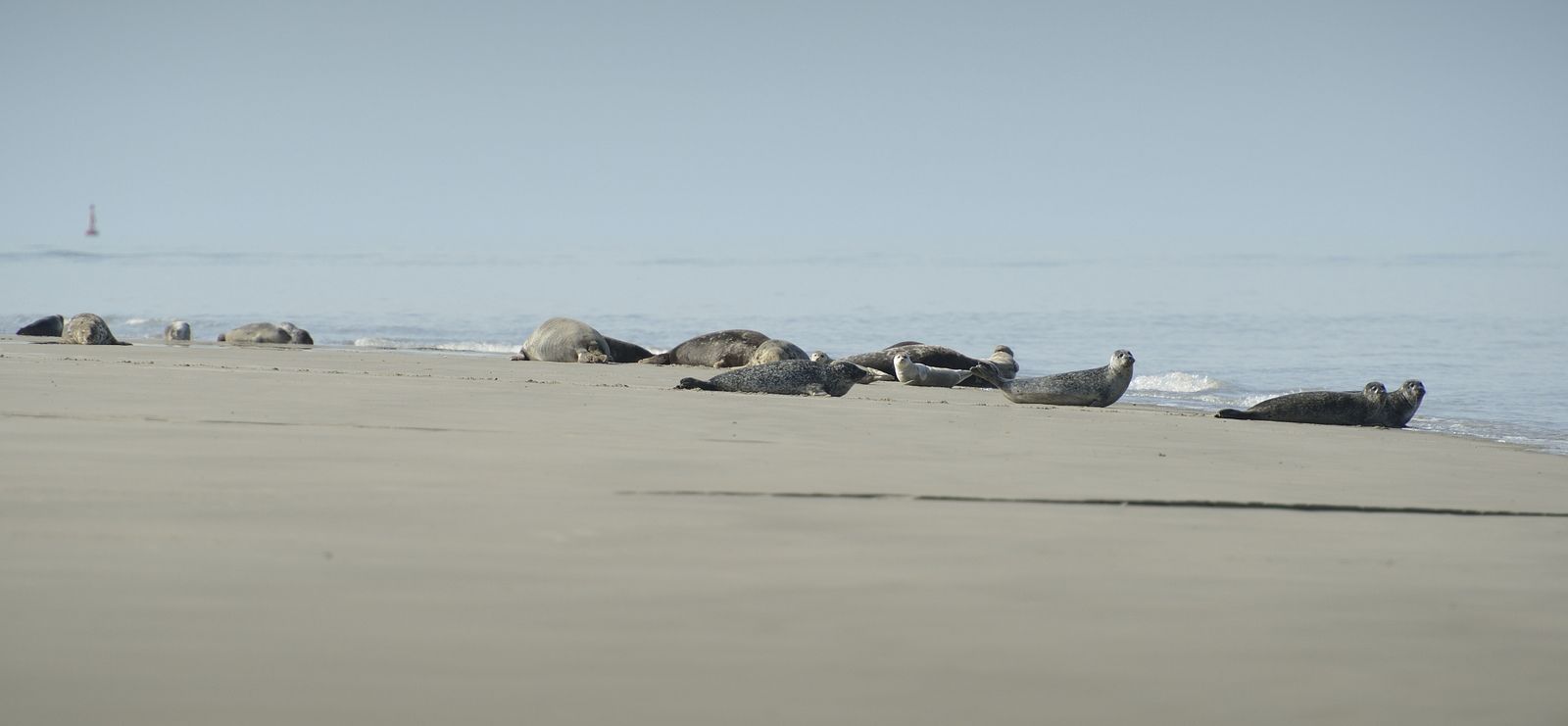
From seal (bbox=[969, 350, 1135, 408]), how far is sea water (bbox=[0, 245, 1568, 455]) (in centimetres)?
117

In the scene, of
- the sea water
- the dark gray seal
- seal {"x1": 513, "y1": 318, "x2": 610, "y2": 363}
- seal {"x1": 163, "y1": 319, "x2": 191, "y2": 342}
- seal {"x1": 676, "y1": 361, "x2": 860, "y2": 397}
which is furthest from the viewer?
seal {"x1": 163, "y1": 319, "x2": 191, "y2": 342}

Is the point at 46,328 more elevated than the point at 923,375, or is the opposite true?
the point at 46,328

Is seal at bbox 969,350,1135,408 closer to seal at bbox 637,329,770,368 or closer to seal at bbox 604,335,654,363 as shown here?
seal at bbox 637,329,770,368

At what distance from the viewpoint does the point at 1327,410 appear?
28.1 ft

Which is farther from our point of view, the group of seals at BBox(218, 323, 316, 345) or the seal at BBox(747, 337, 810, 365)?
the group of seals at BBox(218, 323, 316, 345)

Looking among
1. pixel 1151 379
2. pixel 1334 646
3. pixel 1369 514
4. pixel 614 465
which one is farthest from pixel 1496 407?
pixel 1334 646

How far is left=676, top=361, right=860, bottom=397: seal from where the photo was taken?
8938 millimetres

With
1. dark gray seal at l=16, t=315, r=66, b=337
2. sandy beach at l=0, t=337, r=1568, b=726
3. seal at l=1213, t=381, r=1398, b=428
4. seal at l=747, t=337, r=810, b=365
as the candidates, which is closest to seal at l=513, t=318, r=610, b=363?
seal at l=747, t=337, r=810, b=365

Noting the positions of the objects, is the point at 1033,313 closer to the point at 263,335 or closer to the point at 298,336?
the point at 298,336

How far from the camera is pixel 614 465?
4.25 meters

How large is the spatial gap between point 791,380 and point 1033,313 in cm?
1462

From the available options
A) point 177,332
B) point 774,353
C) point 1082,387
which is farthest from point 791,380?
point 177,332

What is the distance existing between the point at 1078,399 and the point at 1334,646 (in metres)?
6.82

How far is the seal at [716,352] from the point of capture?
12805mm
